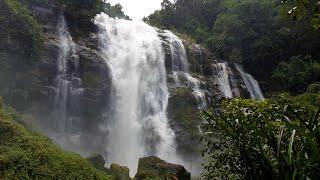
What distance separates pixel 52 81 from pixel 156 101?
18.0ft

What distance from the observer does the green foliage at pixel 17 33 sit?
1888 cm

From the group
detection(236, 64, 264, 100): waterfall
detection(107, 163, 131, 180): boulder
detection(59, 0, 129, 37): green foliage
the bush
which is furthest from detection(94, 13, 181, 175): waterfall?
the bush

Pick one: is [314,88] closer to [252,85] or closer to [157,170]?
[252,85]

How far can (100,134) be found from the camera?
19.8 meters

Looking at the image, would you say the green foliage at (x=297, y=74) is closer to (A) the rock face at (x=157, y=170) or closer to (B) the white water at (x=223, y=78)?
(B) the white water at (x=223, y=78)

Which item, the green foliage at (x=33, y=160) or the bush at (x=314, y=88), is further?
the bush at (x=314, y=88)

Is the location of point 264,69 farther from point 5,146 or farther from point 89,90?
point 5,146

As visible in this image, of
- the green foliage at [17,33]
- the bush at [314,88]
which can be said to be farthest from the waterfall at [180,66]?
the green foliage at [17,33]

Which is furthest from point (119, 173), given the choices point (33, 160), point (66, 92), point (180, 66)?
point (180, 66)

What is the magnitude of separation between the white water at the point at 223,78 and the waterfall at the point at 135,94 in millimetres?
4011

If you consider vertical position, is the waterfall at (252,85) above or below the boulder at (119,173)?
above

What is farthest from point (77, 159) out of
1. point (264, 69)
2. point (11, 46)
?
point (264, 69)

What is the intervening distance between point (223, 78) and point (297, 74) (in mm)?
4898

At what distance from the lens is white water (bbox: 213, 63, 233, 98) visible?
24.8m
